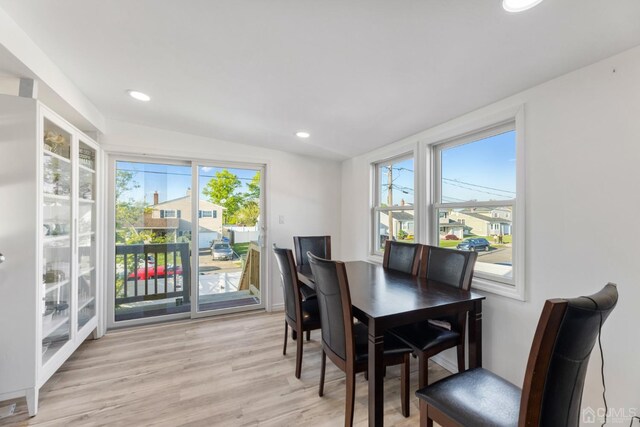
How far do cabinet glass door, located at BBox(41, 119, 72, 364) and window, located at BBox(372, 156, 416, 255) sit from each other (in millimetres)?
→ 3150

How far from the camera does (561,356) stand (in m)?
0.87

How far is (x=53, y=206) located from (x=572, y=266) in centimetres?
376

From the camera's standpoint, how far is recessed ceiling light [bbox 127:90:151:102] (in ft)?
7.71

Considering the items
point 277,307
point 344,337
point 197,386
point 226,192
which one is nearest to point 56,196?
point 226,192

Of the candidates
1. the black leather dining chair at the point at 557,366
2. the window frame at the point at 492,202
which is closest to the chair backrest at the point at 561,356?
the black leather dining chair at the point at 557,366

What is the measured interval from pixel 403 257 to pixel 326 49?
1928 millimetres

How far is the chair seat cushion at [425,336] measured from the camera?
68.4 inches

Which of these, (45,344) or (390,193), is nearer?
(45,344)

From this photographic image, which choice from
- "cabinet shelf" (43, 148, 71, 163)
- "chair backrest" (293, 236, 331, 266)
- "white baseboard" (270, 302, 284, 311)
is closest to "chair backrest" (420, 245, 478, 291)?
"chair backrest" (293, 236, 331, 266)

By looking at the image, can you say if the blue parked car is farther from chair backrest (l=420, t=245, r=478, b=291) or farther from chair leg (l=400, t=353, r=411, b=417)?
chair leg (l=400, t=353, r=411, b=417)

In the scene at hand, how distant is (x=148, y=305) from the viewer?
10.8ft

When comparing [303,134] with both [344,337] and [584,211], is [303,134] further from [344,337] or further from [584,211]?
[584,211]

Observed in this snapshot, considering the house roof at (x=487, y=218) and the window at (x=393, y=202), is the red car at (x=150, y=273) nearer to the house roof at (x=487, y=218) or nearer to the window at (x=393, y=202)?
the window at (x=393, y=202)

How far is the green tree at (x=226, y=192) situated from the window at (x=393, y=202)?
1834 mm
